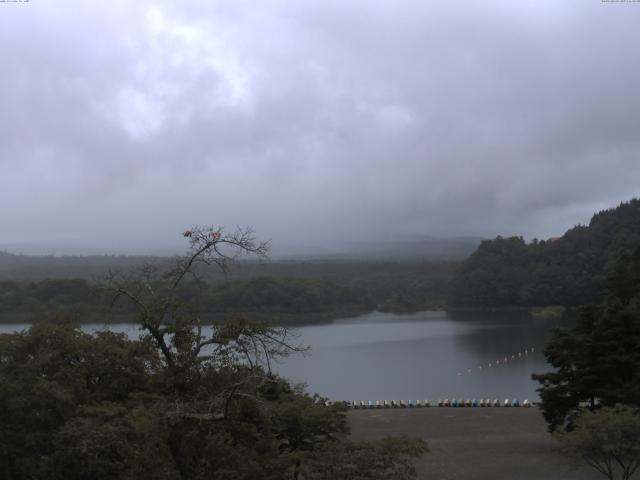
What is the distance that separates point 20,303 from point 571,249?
56.1 metres

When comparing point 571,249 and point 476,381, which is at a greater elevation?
point 571,249

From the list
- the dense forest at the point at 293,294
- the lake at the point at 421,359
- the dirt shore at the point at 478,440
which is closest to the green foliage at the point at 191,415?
the dirt shore at the point at 478,440

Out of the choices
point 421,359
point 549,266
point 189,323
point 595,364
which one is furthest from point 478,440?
point 549,266

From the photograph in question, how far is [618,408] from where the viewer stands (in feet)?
39.8

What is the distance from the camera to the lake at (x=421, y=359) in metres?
30.3

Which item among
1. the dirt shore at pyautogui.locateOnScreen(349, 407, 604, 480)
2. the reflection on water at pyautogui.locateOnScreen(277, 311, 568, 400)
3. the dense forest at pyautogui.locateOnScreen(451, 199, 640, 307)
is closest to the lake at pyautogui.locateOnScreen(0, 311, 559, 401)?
the reflection on water at pyautogui.locateOnScreen(277, 311, 568, 400)

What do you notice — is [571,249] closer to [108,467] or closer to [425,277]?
[425,277]

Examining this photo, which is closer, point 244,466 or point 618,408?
point 244,466

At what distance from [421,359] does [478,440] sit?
23562mm

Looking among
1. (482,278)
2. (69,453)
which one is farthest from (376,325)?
(69,453)

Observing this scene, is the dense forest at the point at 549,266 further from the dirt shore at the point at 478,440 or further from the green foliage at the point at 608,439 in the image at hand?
the green foliage at the point at 608,439

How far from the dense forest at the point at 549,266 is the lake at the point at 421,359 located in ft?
29.3

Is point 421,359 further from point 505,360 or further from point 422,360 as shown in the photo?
point 505,360

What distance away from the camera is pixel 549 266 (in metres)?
74.5
